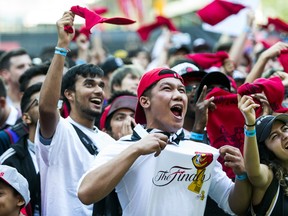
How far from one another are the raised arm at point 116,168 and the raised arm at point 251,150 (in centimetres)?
60

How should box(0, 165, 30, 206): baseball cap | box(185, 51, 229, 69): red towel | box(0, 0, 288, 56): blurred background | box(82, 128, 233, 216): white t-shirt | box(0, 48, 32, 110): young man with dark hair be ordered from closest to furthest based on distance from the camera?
box(82, 128, 233, 216): white t-shirt → box(0, 165, 30, 206): baseball cap → box(185, 51, 229, 69): red towel → box(0, 48, 32, 110): young man with dark hair → box(0, 0, 288, 56): blurred background

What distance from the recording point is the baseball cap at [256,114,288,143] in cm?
558

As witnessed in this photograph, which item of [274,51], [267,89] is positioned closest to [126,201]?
[267,89]

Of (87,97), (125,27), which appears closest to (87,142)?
(87,97)

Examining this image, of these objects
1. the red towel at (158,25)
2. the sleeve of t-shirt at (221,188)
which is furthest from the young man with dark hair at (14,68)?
the sleeve of t-shirt at (221,188)

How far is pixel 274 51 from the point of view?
7.29 m

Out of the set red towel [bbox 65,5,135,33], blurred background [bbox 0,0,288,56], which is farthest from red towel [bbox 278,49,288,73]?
blurred background [bbox 0,0,288,56]

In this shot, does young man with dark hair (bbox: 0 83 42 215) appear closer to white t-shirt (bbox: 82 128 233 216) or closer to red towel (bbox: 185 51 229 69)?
white t-shirt (bbox: 82 128 233 216)

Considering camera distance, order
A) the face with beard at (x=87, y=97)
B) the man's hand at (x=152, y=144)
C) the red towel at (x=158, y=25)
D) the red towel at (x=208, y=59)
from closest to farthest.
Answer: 1. the man's hand at (x=152, y=144)
2. the face with beard at (x=87, y=97)
3. the red towel at (x=208, y=59)
4. the red towel at (x=158, y=25)

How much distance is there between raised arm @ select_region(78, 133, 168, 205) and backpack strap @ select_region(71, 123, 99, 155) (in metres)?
1.23

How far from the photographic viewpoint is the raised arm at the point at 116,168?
4.88 m

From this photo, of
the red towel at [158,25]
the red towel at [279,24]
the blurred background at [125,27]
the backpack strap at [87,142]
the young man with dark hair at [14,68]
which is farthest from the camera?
the blurred background at [125,27]

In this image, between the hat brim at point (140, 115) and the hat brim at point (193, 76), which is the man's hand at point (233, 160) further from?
the hat brim at point (193, 76)

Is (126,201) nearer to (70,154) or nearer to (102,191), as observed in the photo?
(102,191)
